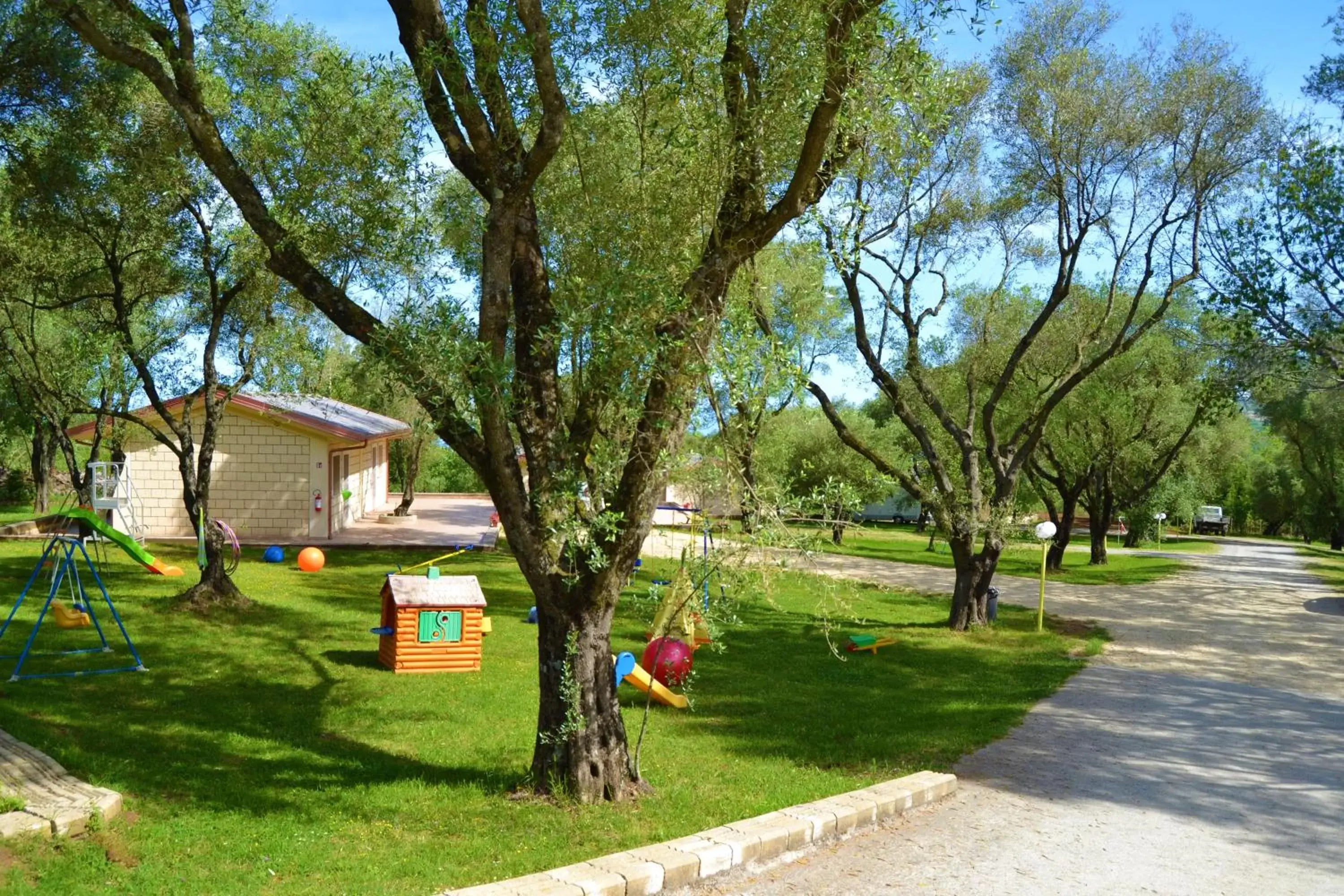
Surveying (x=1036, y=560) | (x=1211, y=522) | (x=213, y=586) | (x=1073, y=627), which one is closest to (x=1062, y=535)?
(x=1036, y=560)

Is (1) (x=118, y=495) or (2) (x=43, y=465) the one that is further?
(2) (x=43, y=465)

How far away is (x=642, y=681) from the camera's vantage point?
930 centimetres

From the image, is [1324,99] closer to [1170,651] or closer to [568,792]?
[1170,651]

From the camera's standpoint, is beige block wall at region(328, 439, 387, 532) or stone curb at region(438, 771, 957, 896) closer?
stone curb at region(438, 771, 957, 896)

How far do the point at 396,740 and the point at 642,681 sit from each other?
230 cm

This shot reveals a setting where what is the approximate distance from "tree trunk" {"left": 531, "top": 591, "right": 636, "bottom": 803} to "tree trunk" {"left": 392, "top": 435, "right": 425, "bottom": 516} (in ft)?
87.5

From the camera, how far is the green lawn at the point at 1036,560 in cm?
2600

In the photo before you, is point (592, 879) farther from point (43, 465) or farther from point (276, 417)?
point (43, 465)

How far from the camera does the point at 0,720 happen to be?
24.5 ft

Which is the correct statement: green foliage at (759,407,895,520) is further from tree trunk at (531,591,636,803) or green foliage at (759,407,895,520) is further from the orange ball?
the orange ball

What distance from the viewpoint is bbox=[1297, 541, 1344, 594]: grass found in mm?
26469

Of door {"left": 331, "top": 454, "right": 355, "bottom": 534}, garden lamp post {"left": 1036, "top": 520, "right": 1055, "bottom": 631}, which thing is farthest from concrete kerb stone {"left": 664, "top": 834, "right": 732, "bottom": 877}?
door {"left": 331, "top": 454, "right": 355, "bottom": 534}

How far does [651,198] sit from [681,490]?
8.56 ft

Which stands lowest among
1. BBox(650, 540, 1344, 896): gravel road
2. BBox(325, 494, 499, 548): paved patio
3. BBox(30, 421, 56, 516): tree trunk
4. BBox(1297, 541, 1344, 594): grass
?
BBox(650, 540, 1344, 896): gravel road
